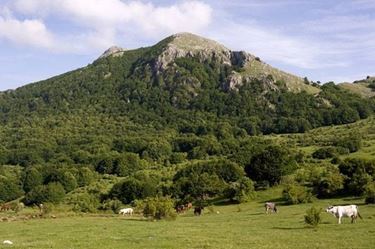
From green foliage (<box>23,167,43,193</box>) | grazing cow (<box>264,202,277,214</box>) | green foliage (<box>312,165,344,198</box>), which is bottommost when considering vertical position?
grazing cow (<box>264,202,277,214</box>)

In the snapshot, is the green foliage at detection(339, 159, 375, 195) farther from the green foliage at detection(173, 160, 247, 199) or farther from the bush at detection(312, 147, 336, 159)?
the bush at detection(312, 147, 336, 159)

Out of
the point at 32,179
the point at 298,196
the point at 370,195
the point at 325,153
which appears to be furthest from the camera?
the point at 32,179

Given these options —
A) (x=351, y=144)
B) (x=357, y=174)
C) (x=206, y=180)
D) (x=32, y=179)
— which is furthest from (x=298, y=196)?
(x=32, y=179)

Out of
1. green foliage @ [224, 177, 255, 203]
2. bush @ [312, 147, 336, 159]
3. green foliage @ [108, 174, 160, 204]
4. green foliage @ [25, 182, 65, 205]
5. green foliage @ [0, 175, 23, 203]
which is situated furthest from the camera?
green foliage @ [0, 175, 23, 203]

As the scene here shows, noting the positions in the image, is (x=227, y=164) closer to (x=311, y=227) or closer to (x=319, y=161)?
(x=319, y=161)

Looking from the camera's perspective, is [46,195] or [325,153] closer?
[46,195]

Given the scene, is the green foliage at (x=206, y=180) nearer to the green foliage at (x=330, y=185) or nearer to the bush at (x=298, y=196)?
the green foliage at (x=330, y=185)

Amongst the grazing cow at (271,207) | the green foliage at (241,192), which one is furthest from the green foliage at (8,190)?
the grazing cow at (271,207)

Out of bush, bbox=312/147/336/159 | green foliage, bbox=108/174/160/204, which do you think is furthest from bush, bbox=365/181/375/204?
bush, bbox=312/147/336/159

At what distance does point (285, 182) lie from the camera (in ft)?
275

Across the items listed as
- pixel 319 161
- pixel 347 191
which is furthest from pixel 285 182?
pixel 319 161

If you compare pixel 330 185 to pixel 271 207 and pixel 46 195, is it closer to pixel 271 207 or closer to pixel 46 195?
pixel 271 207

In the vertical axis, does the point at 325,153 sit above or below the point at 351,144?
below

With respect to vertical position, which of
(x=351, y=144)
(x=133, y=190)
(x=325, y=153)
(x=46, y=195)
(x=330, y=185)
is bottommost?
(x=46, y=195)
